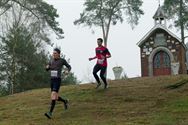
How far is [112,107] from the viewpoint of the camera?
49.1 feet

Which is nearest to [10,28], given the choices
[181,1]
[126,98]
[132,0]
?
[132,0]

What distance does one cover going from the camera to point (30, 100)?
18812mm

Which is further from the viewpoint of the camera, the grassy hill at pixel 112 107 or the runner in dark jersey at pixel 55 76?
the runner in dark jersey at pixel 55 76

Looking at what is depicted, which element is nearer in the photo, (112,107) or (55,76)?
(55,76)

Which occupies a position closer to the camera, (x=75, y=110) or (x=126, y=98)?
(x=75, y=110)

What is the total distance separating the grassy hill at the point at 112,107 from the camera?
12.8m

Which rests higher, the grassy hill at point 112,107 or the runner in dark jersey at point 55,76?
the runner in dark jersey at point 55,76

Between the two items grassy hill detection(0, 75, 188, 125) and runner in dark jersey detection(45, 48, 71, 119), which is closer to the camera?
grassy hill detection(0, 75, 188, 125)

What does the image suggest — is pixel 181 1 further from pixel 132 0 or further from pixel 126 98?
pixel 126 98

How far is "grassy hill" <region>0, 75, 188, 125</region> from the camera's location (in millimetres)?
12750

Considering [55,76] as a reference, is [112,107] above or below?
below

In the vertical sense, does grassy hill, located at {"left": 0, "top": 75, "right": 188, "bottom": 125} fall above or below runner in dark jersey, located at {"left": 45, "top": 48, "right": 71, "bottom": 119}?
below

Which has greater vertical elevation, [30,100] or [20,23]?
[20,23]

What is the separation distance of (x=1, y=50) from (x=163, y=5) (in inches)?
595
